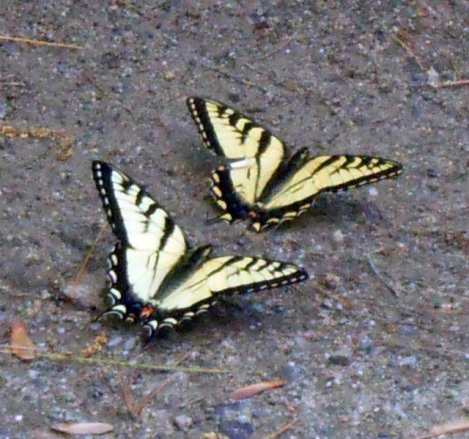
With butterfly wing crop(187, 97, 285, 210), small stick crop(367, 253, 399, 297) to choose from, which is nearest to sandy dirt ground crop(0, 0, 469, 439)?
small stick crop(367, 253, 399, 297)

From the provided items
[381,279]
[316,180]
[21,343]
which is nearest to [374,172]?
[316,180]

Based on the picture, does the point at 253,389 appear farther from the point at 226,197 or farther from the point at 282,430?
the point at 226,197

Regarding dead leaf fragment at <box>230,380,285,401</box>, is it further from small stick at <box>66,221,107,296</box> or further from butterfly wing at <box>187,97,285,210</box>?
butterfly wing at <box>187,97,285,210</box>

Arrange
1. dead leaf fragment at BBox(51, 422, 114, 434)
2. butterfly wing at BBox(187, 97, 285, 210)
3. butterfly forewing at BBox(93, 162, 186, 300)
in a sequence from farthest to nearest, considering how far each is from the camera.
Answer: butterfly wing at BBox(187, 97, 285, 210) < butterfly forewing at BBox(93, 162, 186, 300) < dead leaf fragment at BBox(51, 422, 114, 434)

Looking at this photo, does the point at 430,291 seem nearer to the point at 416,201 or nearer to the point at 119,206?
the point at 416,201

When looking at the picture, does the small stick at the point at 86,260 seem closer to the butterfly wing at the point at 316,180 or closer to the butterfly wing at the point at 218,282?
the butterfly wing at the point at 218,282

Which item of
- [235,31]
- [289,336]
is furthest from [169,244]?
[235,31]
